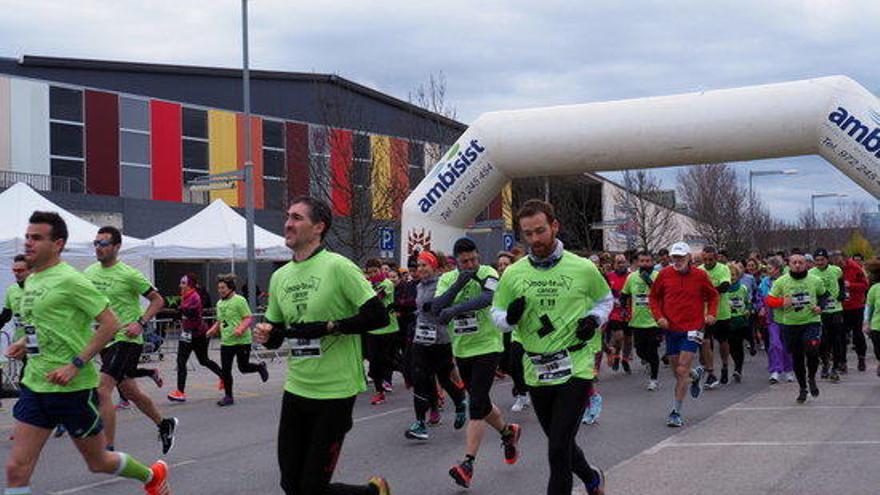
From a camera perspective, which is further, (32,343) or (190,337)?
(190,337)

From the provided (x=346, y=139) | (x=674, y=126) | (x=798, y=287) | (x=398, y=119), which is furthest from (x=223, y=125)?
(x=798, y=287)

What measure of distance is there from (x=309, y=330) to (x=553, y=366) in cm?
146

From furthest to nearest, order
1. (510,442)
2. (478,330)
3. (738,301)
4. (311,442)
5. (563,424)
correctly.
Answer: (738,301) → (478,330) → (510,442) → (563,424) → (311,442)

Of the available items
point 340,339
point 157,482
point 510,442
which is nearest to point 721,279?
point 510,442

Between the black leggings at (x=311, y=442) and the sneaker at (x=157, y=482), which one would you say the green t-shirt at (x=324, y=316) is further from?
the sneaker at (x=157, y=482)

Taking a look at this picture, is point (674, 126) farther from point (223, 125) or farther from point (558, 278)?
point (223, 125)

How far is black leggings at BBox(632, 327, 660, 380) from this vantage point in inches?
537

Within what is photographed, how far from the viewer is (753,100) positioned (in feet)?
48.3

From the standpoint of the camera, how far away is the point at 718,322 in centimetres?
1427

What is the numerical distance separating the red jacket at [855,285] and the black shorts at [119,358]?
1194cm

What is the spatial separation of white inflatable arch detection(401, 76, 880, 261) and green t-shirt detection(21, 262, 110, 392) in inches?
427

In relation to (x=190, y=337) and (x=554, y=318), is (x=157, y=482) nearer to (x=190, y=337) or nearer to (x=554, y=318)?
(x=554, y=318)

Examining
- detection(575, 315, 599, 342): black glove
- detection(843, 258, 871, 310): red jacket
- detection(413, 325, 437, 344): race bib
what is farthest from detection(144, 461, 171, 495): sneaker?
detection(843, 258, 871, 310): red jacket

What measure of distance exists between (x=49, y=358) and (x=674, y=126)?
11.2 m
